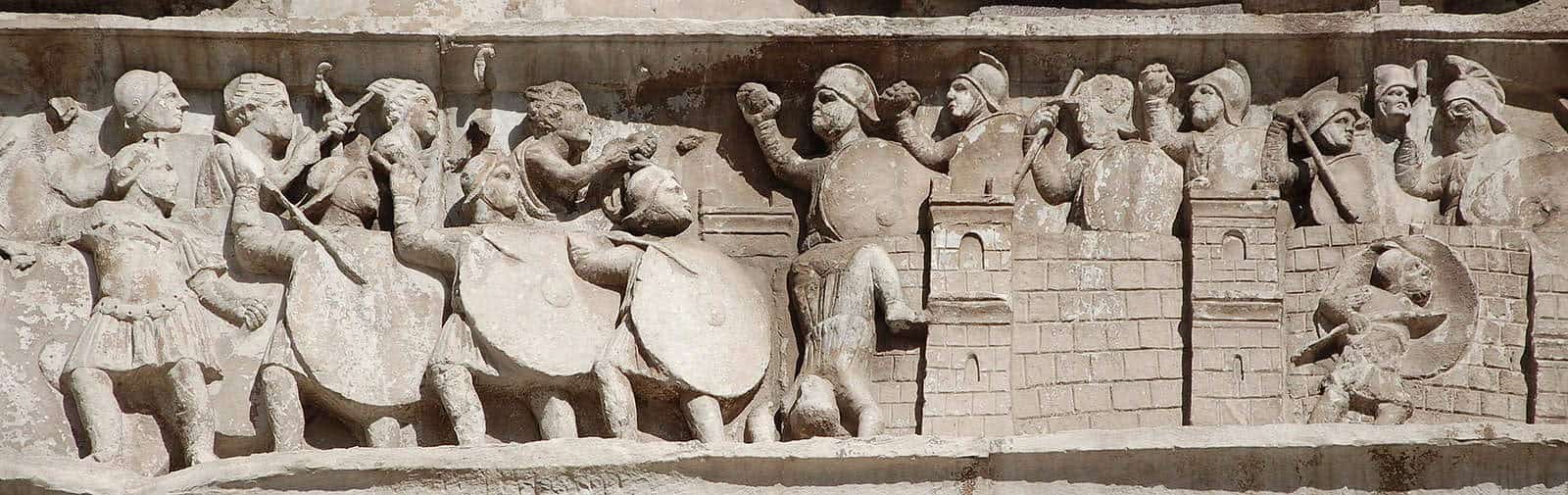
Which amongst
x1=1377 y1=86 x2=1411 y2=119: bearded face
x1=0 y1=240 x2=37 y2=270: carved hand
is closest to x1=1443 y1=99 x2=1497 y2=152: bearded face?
x1=1377 y1=86 x2=1411 y2=119: bearded face

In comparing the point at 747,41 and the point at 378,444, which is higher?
the point at 747,41

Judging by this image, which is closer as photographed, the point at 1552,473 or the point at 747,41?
the point at 1552,473

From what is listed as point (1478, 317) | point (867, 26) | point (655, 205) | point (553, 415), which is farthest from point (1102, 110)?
point (553, 415)

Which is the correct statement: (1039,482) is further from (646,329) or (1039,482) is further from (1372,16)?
(1372,16)

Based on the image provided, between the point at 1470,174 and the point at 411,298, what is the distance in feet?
11.0

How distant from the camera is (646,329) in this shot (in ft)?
30.1

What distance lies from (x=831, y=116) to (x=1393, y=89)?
5.87 ft

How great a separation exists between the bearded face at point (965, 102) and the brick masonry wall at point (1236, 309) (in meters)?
0.76

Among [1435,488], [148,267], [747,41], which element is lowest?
[1435,488]

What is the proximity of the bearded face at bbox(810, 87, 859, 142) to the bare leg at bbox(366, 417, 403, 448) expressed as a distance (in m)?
1.63

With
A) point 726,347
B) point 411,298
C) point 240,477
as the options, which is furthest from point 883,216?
point 240,477

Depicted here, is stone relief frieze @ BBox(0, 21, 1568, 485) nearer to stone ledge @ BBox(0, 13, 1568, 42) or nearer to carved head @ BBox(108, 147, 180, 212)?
carved head @ BBox(108, 147, 180, 212)

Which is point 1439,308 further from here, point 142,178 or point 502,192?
point 142,178

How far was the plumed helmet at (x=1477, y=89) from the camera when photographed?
953cm
